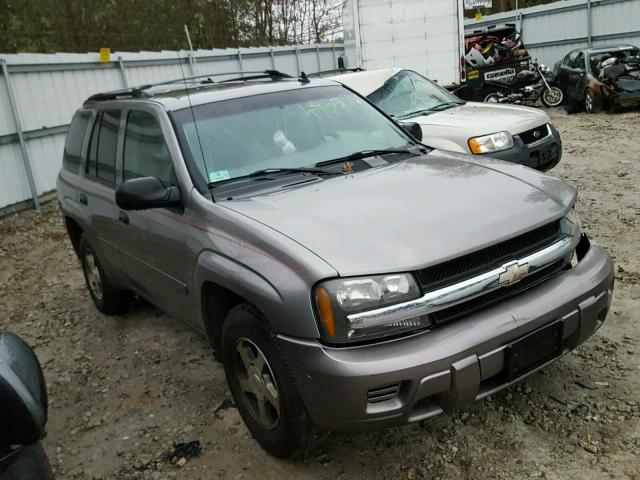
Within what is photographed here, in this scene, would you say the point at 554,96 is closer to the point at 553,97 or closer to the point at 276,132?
the point at 553,97

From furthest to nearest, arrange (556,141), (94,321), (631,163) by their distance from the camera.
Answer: (631,163) → (556,141) → (94,321)

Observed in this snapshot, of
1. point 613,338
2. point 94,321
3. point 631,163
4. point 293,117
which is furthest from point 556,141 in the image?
point 94,321

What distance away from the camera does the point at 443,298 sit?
2.59 metres

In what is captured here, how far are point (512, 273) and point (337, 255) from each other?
2.63 ft

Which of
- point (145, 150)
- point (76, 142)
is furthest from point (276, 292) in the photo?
point (76, 142)

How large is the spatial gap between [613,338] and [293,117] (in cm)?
241

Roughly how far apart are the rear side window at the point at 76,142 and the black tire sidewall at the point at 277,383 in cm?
261

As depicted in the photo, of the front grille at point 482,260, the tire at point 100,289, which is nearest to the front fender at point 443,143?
the tire at point 100,289

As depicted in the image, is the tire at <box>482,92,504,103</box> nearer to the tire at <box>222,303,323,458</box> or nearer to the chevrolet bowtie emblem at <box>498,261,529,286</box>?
the chevrolet bowtie emblem at <box>498,261,529,286</box>

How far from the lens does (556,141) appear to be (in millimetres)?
6789

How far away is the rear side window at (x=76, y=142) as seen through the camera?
498cm

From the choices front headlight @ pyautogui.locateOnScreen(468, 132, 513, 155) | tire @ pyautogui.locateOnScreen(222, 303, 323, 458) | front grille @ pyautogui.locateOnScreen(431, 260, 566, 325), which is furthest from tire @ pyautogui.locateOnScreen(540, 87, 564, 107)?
tire @ pyautogui.locateOnScreen(222, 303, 323, 458)

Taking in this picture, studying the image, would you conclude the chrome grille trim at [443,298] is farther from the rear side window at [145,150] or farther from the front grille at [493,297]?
the rear side window at [145,150]

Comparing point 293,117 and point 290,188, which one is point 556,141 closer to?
point 293,117
